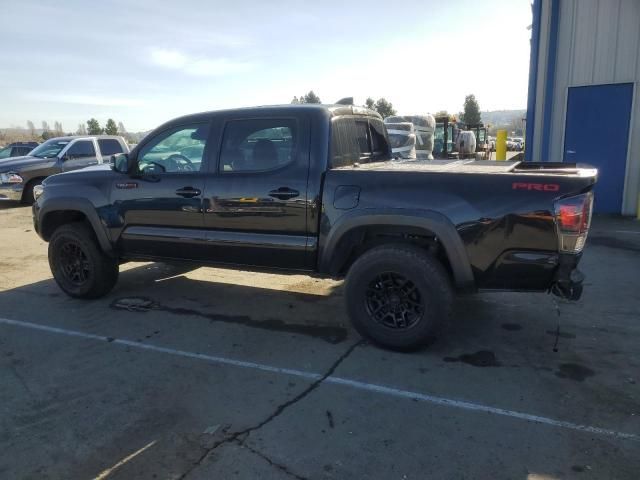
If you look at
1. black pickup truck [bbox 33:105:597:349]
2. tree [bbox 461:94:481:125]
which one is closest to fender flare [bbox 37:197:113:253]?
black pickup truck [bbox 33:105:597:349]

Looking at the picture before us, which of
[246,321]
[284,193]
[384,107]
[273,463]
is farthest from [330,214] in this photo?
[384,107]

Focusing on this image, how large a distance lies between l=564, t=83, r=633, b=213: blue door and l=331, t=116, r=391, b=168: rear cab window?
21.4 feet

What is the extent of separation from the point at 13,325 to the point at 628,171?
34.6 ft

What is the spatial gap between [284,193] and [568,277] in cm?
228

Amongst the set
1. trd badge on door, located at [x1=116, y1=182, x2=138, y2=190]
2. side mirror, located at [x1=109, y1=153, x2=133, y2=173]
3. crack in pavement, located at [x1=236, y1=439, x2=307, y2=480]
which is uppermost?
side mirror, located at [x1=109, y1=153, x2=133, y2=173]

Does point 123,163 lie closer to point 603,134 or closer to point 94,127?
point 603,134

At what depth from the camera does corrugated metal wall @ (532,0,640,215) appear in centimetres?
939

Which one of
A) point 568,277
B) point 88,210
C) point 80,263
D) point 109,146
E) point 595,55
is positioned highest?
point 595,55

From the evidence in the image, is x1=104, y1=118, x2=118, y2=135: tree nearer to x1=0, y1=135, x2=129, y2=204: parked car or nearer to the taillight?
x1=0, y1=135, x2=129, y2=204: parked car

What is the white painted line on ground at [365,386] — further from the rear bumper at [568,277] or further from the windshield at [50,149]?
the windshield at [50,149]

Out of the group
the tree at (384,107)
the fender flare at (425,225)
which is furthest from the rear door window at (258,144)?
the tree at (384,107)

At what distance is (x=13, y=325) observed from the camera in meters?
4.82

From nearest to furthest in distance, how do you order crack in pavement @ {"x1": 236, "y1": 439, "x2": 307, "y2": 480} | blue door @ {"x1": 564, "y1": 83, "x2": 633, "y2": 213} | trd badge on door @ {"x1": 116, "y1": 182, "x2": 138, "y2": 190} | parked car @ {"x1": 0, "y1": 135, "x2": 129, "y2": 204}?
crack in pavement @ {"x1": 236, "y1": 439, "x2": 307, "y2": 480} < trd badge on door @ {"x1": 116, "y1": 182, "x2": 138, "y2": 190} < blue door @ {"x1": 564, "y1": 83, "x2": 633, "y2": 213} < parked car @ {"x1": 0, "y1": 135, "x2": 129, "y2": 204}

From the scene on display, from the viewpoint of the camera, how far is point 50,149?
13938 millimetres
